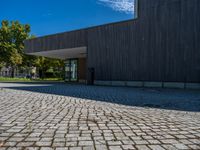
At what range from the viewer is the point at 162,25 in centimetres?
1479

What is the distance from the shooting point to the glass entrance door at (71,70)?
26.0 metres

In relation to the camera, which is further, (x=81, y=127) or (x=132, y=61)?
(x=132, y=61)

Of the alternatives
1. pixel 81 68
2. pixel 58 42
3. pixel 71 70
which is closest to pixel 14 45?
pixel 71 70

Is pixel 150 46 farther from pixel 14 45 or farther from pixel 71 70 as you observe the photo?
pixel 14 45

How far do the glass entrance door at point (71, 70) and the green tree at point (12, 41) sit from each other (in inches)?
460

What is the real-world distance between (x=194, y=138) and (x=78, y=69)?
23.0 m

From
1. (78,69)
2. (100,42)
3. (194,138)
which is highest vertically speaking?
(100,42)

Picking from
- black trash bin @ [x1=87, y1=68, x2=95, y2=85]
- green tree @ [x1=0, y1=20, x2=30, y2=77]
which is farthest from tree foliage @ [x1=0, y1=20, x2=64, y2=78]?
black trash bin @ [x1=87, y1=68, x2=95, y2=85]

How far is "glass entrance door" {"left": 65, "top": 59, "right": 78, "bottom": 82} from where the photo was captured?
26.0 meters

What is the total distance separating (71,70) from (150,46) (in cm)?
1413

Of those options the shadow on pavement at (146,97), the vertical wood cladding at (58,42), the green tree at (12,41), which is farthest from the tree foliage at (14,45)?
the shadow on pavement at (146,97)

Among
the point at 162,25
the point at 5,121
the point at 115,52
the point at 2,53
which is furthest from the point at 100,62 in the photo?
the point at 2,53

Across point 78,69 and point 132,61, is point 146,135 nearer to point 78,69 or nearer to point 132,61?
point 132,61

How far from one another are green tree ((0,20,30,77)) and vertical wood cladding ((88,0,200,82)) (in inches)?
856
